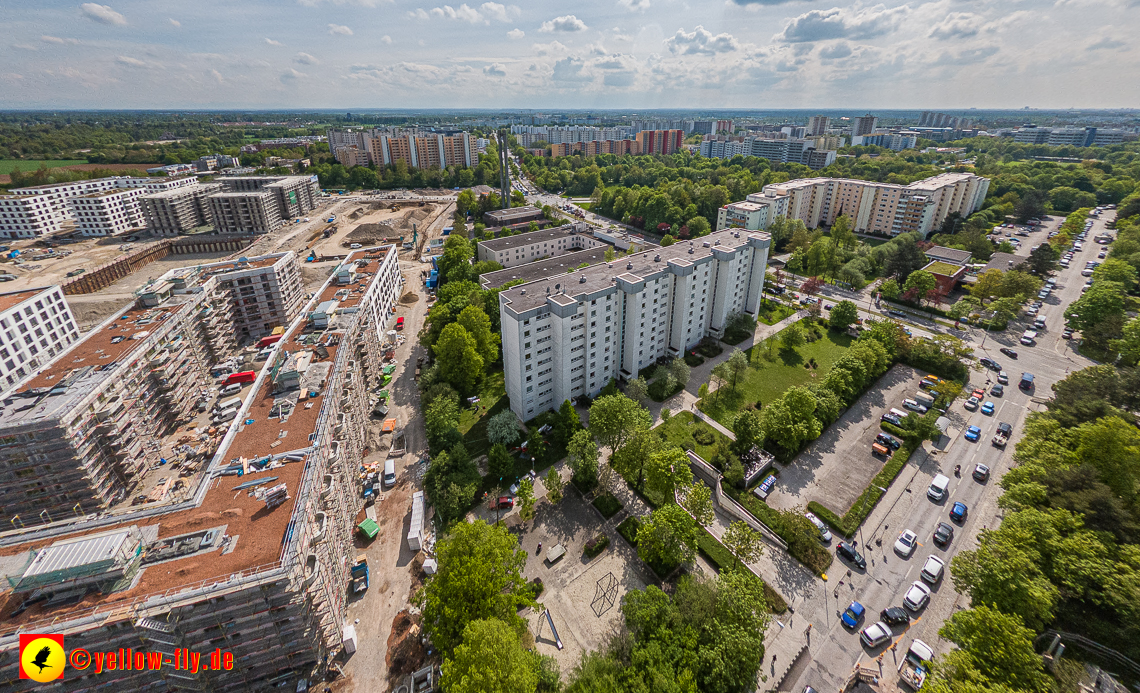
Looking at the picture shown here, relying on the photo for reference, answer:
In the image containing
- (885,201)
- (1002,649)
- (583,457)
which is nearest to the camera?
(1002,649)

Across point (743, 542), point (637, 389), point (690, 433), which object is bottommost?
point (690, 433)

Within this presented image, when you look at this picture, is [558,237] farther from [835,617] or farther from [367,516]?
[835,617]

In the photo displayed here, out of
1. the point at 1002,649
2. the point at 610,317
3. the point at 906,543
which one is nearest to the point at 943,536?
the point at 906,543

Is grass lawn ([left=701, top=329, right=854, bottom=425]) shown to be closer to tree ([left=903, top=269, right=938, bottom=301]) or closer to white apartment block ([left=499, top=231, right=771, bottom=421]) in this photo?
white apartment block ([left=499, top=231, right=771, bottom=421])

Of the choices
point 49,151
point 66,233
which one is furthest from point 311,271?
point 49,151

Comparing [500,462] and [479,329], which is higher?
[479,329]

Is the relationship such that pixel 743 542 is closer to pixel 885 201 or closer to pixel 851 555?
pixel 851 555

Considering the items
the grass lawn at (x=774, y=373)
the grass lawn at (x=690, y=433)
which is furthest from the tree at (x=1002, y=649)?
the grass lawn at (x=774, y=373)

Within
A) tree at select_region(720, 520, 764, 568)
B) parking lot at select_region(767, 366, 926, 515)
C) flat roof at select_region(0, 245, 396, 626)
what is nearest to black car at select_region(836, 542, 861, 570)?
parking lot at select_region(767, 366, 926, 515)
